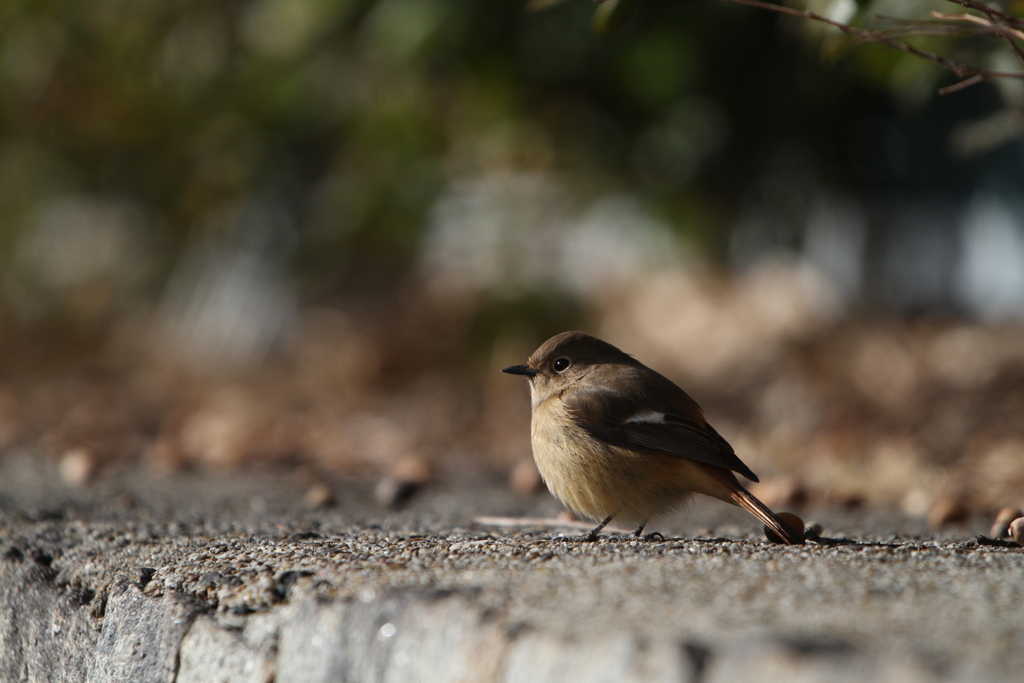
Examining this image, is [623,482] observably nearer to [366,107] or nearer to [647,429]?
[647,429]

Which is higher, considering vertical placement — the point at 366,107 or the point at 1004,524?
the point at 366,107

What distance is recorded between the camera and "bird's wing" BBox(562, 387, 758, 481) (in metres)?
2.77

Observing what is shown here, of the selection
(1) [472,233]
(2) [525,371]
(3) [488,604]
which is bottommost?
(3) [488,604]

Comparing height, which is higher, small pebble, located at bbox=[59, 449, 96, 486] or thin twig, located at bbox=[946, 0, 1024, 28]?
thin twig, located at bbox=[946, 0, 1024, 28]

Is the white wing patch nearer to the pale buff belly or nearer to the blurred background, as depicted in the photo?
the pale buff belly

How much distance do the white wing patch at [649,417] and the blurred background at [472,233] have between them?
1174 millimetres

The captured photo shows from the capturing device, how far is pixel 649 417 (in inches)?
115

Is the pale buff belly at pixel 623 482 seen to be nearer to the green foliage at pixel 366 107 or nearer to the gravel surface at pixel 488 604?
the gravel surface at pixel 488 604

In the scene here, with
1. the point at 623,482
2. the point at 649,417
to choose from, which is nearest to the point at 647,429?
the point at 649,417

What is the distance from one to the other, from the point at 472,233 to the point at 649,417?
354 cm

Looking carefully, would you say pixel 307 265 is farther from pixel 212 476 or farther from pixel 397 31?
pixel 212 476

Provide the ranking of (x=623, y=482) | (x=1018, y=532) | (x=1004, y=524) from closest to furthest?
(x=1018, y=532) → (x=1004, y=524) → (x=623, y=482)

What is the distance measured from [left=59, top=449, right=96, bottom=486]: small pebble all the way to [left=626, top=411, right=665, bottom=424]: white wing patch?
93.1 inches

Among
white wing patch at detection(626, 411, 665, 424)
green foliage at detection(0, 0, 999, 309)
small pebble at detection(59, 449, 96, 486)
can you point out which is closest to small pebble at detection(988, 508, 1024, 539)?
white wing patch at detection(626, 411, 665, 424)
